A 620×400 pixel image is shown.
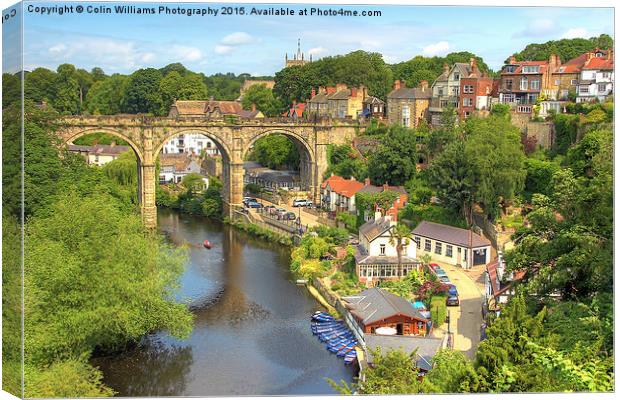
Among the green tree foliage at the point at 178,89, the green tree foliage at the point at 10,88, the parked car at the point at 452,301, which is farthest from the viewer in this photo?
the green tree foliage at the point at 178,89

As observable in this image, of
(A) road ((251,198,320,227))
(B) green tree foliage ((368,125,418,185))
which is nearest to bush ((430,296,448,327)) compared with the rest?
(B) green tree foliage ((368,125,418,185))

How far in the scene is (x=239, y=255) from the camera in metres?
33.5

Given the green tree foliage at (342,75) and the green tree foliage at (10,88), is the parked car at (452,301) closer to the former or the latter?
the green tree foliage at (10,88)

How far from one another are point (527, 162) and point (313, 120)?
13831 millimetres

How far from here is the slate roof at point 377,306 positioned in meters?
Result: 21.4

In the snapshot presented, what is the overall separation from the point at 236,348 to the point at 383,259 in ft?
22.6

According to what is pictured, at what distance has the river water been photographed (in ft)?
62.6

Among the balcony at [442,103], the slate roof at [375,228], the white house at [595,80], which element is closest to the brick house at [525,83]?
the white house at [595,80]

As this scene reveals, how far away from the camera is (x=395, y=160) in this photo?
3584cm

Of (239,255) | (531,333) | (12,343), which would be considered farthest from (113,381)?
(239,255)

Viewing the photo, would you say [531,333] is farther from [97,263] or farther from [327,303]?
[327,303]

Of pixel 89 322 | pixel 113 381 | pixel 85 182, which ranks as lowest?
pixel 113 381

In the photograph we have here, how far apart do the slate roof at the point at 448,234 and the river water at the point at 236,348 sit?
507 cm

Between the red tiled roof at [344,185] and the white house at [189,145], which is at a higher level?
the white house at [189,145]
